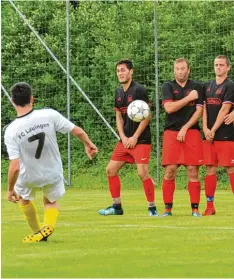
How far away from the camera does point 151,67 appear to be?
2323cm

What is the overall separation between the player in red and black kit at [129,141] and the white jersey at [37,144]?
3389mm

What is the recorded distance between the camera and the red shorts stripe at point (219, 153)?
14047mm

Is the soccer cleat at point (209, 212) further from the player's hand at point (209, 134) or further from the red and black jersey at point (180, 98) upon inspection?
the red and black jersey at point (180, 98)

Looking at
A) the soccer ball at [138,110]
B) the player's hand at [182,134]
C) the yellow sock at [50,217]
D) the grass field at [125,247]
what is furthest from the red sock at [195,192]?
the yellow sock at [50,217]

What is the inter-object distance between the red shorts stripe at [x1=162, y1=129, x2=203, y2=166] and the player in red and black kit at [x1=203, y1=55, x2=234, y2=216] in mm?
291

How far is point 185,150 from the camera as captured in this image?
13.8m

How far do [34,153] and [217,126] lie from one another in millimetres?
4118

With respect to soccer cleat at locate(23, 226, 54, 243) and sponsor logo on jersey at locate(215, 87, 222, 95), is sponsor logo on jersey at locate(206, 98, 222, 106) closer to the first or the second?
sponsor logo on jersey at locate(215, 87, 222, 95)

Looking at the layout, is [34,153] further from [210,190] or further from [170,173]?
[210,190]

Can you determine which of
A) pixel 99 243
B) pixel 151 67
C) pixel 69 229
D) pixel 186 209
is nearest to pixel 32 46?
pixel 151 67

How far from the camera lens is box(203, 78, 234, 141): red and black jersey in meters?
14.0

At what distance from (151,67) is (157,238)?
41.8ft

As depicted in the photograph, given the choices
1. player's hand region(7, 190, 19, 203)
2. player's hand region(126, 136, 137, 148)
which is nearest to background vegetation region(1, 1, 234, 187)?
player's hand region(126, 136, 137, 148)

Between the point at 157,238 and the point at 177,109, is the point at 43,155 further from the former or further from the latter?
the point at 177,109
